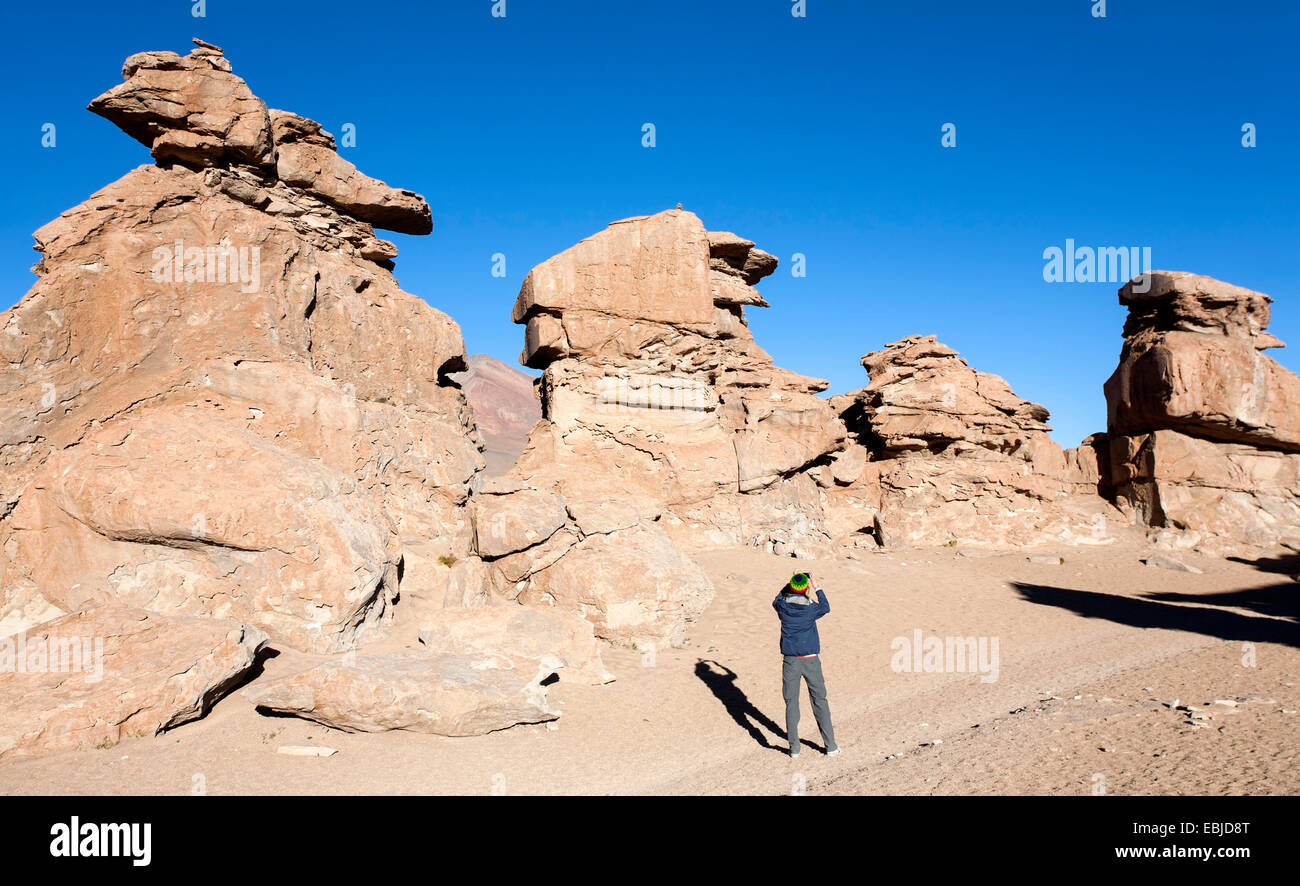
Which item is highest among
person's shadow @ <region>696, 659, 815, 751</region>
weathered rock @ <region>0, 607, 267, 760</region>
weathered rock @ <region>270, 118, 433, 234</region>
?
weathered rock @ <region>270, 118, 433, 234</region>

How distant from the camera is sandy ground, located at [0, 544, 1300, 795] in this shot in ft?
16.5

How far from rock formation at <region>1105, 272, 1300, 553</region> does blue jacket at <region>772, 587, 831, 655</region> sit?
1750 centimetres

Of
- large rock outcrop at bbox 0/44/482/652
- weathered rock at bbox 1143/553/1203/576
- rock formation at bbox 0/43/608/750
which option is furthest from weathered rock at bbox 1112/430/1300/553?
large rock outcrop at bbox 0/44/482/652

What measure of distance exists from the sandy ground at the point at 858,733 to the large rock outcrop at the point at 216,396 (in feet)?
5.16

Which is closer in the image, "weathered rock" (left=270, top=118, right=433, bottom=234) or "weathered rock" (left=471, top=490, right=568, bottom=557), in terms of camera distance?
"weathered rock" (left=471, top=490, right=568, bottom=557)

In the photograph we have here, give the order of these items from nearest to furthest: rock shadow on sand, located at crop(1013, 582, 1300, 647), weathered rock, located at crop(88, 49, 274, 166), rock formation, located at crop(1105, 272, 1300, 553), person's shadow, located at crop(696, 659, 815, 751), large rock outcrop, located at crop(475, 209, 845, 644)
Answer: person's shadow, located at crop(696, 659, 815, 751)
rock shadow on sand, located at crop(1013, 582, 1300, 647)
weathered rock, located at crop(88, 49, 274, 166)
large rock outcrop, located at crop(475, 209, 845, 644)
rock formation, located at crop(1105, 272, 1300, 553)

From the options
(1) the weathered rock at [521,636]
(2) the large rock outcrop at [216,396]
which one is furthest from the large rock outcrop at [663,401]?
(1) the weathered rock at [521,636]

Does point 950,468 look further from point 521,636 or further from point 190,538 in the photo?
point 190,538

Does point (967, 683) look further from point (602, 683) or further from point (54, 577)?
point (54, 577)

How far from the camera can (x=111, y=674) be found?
21.2 feet

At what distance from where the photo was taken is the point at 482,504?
11633 mm

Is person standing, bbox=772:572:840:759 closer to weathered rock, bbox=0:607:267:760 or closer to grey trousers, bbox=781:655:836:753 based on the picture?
grey trousers, bbox=781:655:836:753
